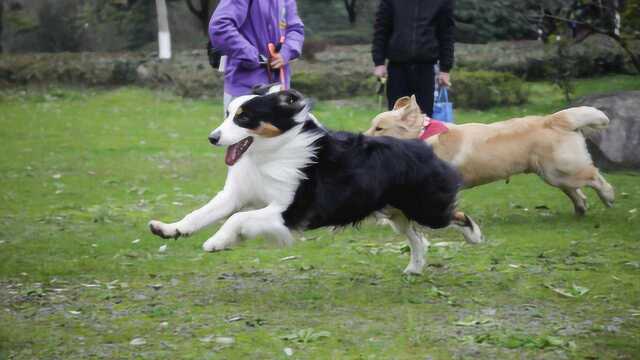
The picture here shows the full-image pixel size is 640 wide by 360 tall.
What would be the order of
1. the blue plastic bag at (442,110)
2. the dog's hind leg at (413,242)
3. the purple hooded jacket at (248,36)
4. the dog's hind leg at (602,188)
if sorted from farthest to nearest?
1. the blue plastic bag at (442,110)
2. the dog's hind leg at (602,188)
3. the purple hooded jacket at (248,36)
4. the dog's hind leg at (413,242)

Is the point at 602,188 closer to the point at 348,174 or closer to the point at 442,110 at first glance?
the point at 442,110

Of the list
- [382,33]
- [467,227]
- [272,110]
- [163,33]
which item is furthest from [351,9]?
[272,110]

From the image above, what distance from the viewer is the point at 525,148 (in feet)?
28.7

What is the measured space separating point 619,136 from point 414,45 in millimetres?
3356

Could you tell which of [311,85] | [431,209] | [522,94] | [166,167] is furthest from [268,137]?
[311,85]

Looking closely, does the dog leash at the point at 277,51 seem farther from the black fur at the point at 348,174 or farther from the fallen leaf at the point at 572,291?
the fallen leaf at the point at 572,291

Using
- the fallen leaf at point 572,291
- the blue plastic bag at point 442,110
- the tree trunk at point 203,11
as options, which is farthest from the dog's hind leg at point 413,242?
the tree trunk at point 203,11

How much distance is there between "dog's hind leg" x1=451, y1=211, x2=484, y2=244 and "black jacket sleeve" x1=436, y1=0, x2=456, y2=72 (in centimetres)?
236

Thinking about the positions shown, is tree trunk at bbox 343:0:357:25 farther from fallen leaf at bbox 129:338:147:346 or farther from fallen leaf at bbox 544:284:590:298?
fallen leaf at bbox 129:338:147:346

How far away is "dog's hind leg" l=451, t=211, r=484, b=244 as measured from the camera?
7.35 m

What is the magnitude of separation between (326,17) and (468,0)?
4099 mm

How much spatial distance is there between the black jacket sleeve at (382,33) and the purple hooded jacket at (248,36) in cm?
169

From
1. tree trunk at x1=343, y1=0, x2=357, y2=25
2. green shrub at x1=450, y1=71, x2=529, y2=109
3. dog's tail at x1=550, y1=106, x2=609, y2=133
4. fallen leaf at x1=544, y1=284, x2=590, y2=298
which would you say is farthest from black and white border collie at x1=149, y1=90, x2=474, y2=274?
tree trunk at x1=343, y1=0, x2=357, y2=25

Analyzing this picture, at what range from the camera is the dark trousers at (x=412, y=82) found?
942 cm
